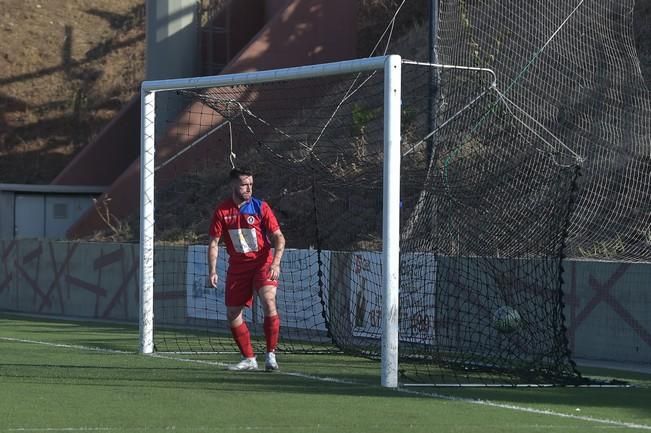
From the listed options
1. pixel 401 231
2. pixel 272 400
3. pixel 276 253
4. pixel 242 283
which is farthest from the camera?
pixel 401 231

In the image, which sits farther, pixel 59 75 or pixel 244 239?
pixel 59 75

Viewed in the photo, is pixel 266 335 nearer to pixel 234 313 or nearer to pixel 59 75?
pixel 234 313

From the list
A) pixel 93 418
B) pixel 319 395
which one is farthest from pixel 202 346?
pixel 93 418

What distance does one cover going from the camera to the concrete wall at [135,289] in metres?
15.3

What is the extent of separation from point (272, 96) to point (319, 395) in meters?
13.3

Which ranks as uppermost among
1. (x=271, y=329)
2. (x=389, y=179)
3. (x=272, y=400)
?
(x=389, y=179)

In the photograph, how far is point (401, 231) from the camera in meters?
17.4

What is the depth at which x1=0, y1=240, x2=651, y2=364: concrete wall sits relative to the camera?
15.3m

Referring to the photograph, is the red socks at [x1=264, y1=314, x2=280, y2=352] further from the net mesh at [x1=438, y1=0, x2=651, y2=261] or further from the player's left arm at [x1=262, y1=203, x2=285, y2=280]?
the net mesh at [x1=438, y1=0, x2=651, y2=261]

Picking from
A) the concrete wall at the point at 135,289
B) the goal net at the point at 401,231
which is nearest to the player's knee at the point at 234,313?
the goal net at the point at 401,231

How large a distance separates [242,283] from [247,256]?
28cm

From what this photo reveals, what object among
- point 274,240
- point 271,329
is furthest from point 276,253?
point 271,329

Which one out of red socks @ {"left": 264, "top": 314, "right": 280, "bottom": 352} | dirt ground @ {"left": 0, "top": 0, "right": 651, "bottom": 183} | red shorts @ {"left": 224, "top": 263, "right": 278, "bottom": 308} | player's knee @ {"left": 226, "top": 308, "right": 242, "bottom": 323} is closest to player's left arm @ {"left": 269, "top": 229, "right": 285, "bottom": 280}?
red shorts @ {"left": 224, "top": 263, "right": 278, "bottom": 308}

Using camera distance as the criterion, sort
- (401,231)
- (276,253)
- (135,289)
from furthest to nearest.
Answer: (135,289), (401,231), (276,253)
